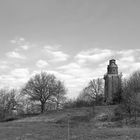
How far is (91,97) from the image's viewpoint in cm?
7931

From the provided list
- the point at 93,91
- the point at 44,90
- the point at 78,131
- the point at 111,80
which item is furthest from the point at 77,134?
the point at 93,91

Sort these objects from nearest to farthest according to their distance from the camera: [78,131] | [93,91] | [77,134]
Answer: [77,134], [78,131], [93,91]

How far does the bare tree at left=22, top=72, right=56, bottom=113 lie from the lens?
6812cm

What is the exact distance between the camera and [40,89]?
6838 centimetres

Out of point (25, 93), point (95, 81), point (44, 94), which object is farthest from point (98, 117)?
point (95, 81)

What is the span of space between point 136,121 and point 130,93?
6.61 metres

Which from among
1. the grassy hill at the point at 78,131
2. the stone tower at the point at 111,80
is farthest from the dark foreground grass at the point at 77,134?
the stone tower at the point at 111,80

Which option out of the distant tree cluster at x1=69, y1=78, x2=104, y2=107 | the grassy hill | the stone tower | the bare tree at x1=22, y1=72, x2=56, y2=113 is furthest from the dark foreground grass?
the distant tree cluster at x1=69, y1=78, x2=104, y2=107

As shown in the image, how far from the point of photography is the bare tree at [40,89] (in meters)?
68.1

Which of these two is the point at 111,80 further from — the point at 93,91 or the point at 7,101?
the point at 7,101

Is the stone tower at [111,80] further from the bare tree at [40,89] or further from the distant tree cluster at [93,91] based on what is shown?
the bare tree at [40,89]

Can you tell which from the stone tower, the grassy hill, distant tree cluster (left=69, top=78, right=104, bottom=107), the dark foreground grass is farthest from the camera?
distant tree cluster (left=69, top=78, right=104, bottom=107)

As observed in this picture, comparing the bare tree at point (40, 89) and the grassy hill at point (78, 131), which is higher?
the bare tree at point (40, 89)

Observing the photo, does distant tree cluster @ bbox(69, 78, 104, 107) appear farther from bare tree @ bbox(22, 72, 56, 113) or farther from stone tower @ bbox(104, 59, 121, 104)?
bare tree @ bbox(22, 72, 56, 113)
